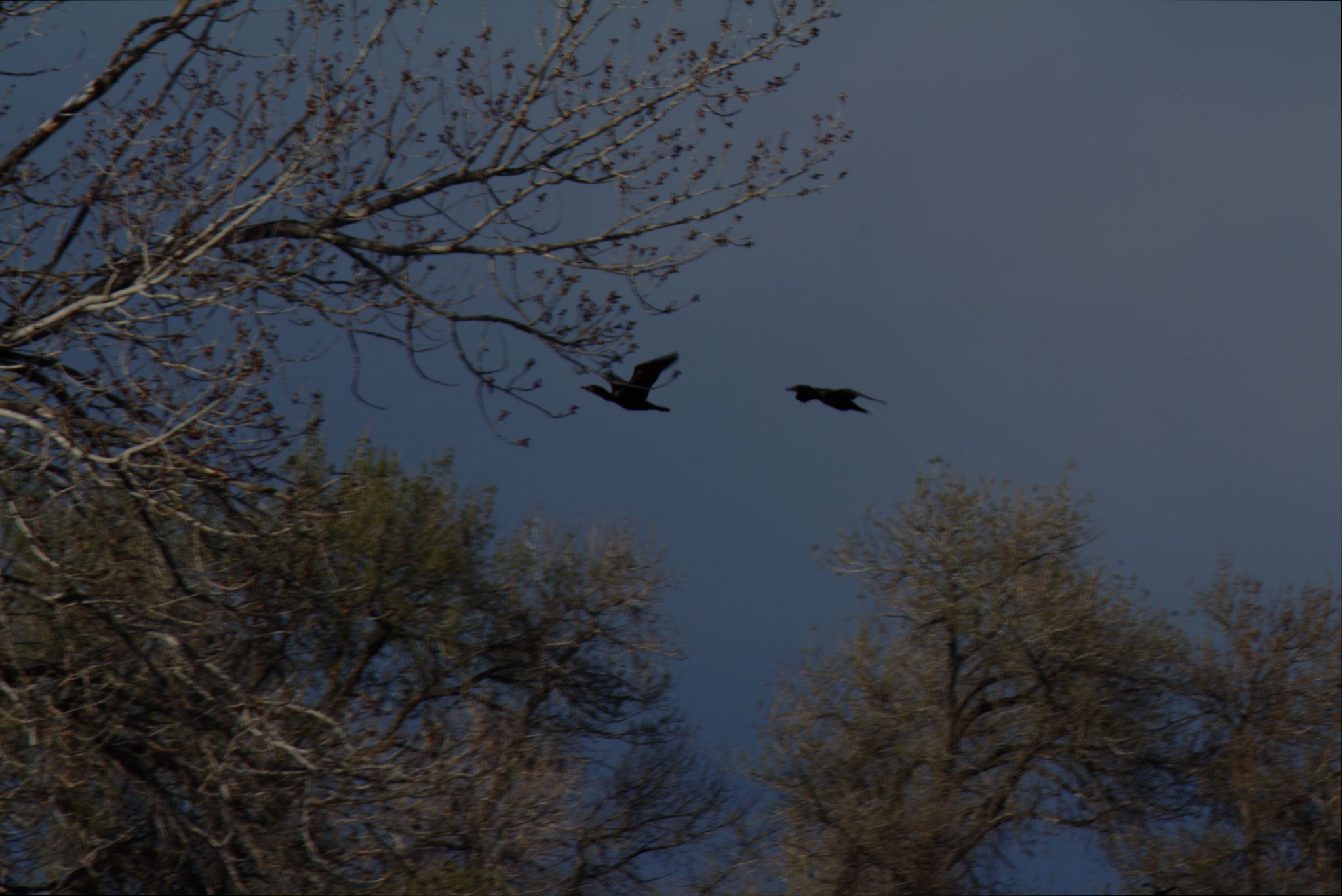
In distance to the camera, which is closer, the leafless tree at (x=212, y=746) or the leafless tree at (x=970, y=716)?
the leafless tree at (x=212, y=746)

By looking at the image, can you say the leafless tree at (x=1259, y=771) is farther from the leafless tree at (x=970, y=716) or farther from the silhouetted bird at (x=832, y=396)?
the silhouetted bird at (x=832, y=396)

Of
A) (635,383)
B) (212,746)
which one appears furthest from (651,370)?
(212,746)

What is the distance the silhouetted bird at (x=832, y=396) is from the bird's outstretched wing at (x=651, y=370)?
94cm

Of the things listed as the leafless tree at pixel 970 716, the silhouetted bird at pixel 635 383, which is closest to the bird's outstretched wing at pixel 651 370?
the silhouetted bird at pixel 635 383

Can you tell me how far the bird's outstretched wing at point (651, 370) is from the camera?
34.3ft

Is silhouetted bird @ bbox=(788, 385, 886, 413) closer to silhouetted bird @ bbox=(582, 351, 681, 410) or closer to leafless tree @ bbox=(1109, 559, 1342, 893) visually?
silhouetted bird @ bbox=(582, 351, 681, 410)

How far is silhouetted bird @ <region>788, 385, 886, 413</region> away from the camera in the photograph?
10.4 m

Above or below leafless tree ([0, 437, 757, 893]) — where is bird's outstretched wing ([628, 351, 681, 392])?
above

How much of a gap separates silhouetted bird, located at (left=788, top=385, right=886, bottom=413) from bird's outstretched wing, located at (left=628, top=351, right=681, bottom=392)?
94 centimetres

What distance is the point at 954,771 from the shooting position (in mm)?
18703

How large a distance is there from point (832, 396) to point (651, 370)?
136cm

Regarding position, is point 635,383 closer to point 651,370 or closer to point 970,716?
point 651,370

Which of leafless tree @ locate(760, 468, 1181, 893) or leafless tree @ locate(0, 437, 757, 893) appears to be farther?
leafless tree @ locate(760, 468, 1181, 893)

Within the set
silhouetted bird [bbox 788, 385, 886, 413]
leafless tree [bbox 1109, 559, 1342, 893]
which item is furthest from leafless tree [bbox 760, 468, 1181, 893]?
silhouetted bird [bbox 788, 385, 886, 413]
